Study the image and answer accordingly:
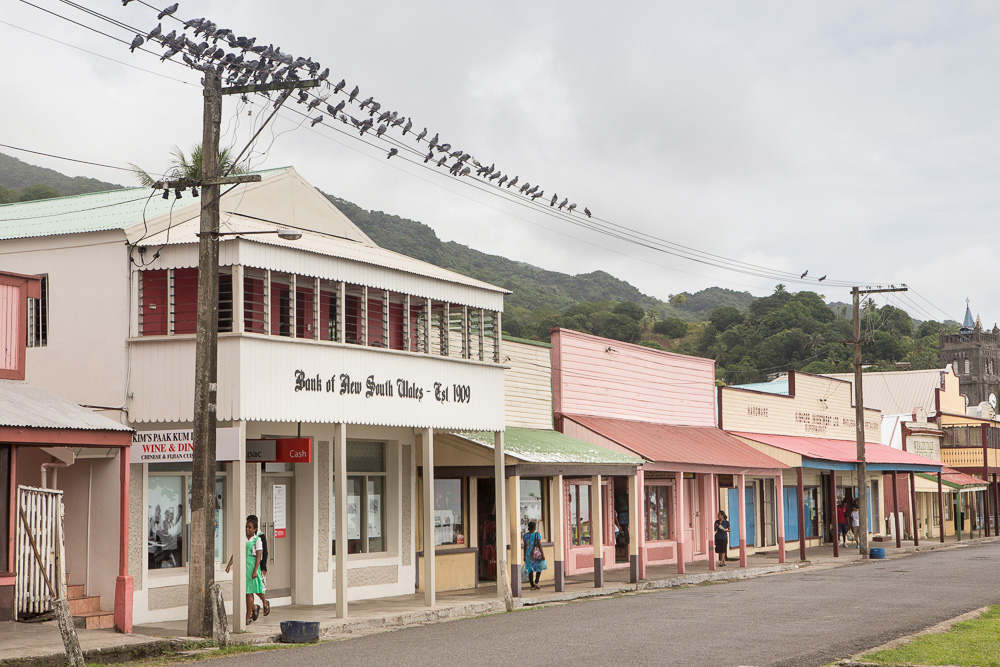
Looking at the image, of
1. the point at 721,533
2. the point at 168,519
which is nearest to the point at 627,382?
the point at 721,533

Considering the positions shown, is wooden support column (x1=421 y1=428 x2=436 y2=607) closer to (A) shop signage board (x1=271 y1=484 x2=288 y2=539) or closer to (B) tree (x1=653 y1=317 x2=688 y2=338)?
(A) shop signage board (x1=271 y1=484 x2=288 y2=539)

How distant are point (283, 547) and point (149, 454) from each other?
4578mm

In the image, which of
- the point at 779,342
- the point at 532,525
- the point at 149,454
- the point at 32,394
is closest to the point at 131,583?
the point at 149,454

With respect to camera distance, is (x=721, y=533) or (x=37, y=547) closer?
(x=37, y=547)

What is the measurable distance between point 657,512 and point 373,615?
48.9ft

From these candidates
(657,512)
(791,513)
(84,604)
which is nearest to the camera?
(84,604)

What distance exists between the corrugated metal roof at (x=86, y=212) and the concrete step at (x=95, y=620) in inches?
223

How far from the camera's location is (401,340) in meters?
23.3

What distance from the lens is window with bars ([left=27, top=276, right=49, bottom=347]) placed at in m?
18.6

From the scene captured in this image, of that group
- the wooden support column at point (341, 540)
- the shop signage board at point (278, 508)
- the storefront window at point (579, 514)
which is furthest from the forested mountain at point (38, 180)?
the wooden support column at point (341, 540)

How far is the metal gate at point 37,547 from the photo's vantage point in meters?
14.6

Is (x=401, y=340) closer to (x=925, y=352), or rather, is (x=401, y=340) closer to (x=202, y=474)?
(x=202, y=474)

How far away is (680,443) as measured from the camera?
31.1 metres

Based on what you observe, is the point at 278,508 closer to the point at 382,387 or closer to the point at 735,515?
the point at 382,387
